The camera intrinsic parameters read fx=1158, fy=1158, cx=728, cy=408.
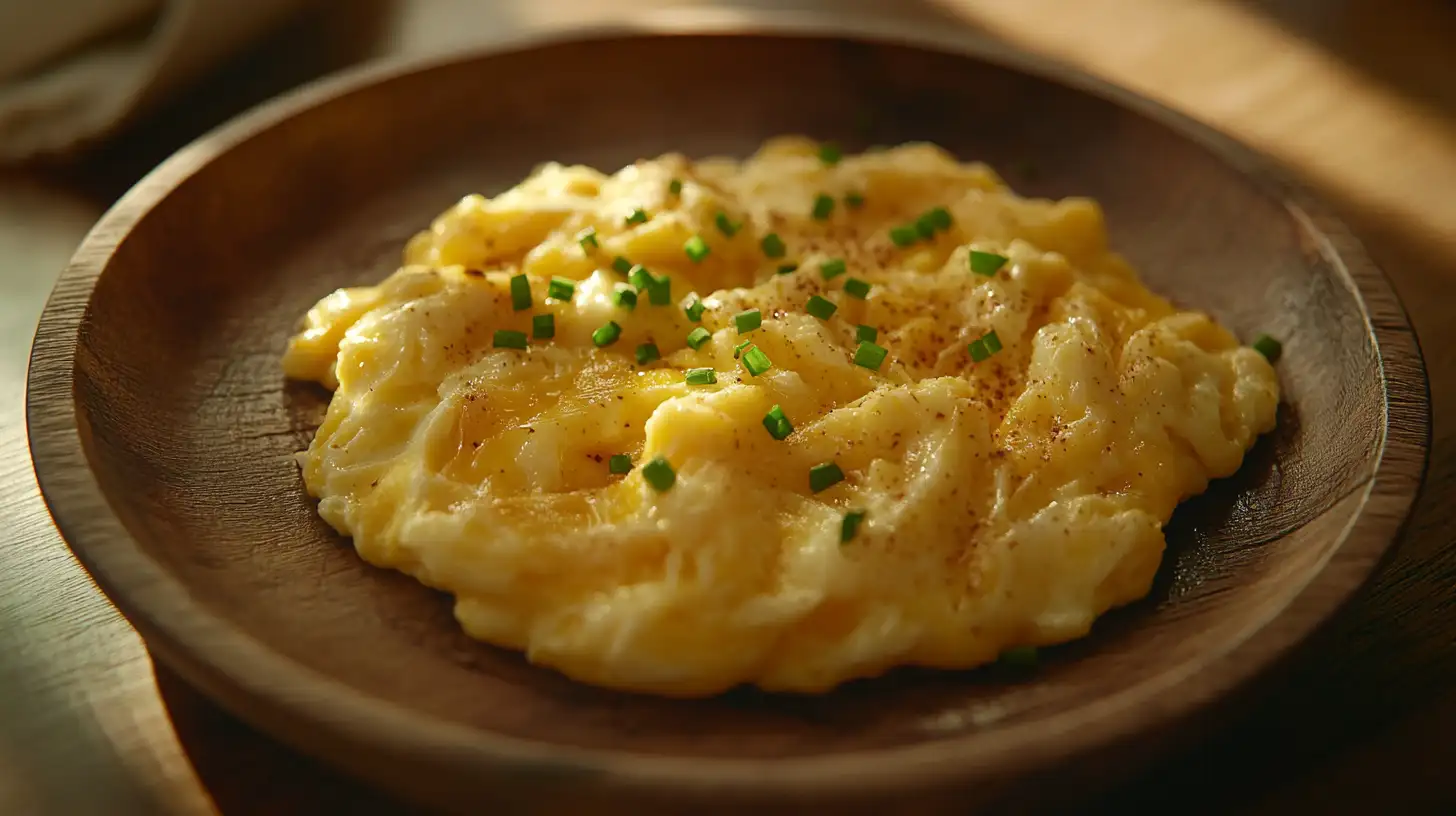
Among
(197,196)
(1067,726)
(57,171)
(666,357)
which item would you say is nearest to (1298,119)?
(666,357)

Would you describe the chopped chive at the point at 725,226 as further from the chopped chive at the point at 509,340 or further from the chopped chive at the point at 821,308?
the chopped chive at the point at 509,340

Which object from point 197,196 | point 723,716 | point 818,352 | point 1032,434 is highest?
point 197,196

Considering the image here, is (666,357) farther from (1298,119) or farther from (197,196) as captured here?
(1298,119)

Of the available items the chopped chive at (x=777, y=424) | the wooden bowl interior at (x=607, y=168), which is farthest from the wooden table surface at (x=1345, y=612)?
the chopped chive at (x=777, y=424)

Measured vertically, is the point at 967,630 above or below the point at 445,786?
below

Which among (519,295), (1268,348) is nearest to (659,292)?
(519,295)

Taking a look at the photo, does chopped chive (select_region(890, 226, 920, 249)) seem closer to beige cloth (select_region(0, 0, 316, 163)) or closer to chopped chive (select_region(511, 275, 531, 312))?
chopped chive (select_region(511, 275, 531, 312))
